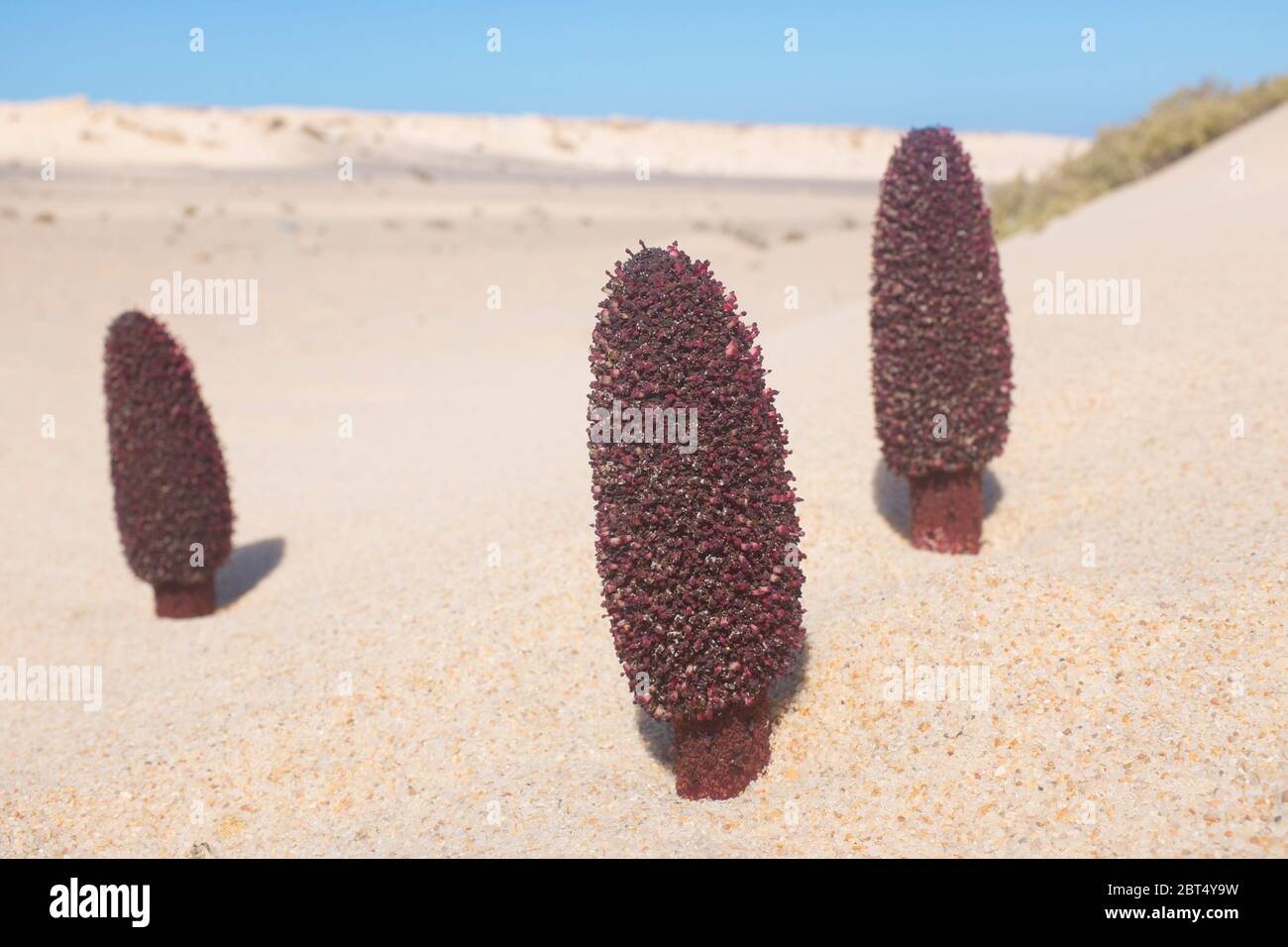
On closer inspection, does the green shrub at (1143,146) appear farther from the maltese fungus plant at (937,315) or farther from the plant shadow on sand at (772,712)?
the plant shadow on sand at (772,712)

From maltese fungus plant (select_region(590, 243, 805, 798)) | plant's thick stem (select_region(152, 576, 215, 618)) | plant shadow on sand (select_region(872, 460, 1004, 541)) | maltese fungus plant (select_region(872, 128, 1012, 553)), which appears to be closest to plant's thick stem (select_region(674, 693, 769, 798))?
maltese fungus plant (select_region(590, 243, 805, 798))

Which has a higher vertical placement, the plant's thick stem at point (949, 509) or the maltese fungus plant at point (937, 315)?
the maltese fungus plant at point (937, 315)

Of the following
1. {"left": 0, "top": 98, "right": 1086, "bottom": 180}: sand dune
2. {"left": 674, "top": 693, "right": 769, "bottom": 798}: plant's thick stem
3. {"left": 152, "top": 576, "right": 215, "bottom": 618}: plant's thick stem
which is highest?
{"left": 0, "top": 98, "right": 1086, "bottom": 180}: sand dune

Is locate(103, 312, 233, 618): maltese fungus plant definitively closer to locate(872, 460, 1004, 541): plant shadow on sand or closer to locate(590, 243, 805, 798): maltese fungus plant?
locate(590, 243, 805, 798): maltese fungus plant

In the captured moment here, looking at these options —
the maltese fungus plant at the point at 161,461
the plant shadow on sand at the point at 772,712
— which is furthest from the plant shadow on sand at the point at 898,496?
the maltese fungus plant at the point at 161,461

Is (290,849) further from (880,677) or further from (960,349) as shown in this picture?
(960,349)

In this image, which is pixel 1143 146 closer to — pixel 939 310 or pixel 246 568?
pixel 939 310
